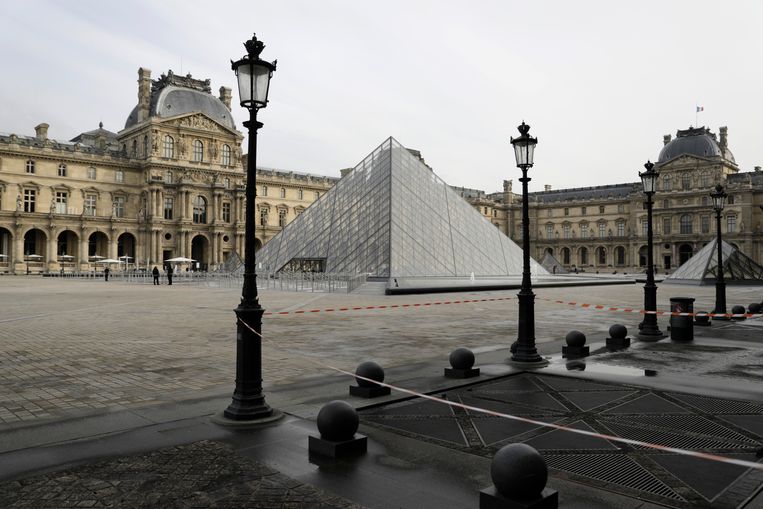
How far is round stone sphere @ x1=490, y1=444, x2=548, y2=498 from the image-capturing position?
2.95 meters

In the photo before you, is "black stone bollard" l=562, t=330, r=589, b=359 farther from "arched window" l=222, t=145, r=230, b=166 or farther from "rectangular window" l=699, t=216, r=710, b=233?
"rectangular window" l=699, t=216, r=710, b=233

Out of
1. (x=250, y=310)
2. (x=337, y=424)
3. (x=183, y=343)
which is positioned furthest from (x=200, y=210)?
(x=337, y=424)

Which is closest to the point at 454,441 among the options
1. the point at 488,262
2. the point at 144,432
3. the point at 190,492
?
the point at 190,492

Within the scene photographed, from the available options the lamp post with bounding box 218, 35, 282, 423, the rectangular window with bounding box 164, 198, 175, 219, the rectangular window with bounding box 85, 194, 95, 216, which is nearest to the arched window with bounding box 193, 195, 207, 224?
the rectangular window with bounding box 164, 198, 175, 219

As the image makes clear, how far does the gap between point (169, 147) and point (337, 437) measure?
62.0 metres

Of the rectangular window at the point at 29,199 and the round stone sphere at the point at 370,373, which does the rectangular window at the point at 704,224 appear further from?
the round stone sphere at the point at 370,373

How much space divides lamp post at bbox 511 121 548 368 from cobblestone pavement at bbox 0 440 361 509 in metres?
4.69

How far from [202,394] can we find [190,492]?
8.38 ft

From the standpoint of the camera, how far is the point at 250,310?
200 inches

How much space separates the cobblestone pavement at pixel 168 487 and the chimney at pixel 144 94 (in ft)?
212

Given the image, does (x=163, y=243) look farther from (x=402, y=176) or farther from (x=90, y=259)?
(x=402, y=176)

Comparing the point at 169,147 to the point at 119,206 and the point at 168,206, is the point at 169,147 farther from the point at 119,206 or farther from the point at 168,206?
the point at 119,206

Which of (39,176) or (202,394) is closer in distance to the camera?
(202,394)

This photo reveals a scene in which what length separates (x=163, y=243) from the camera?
6000cm
